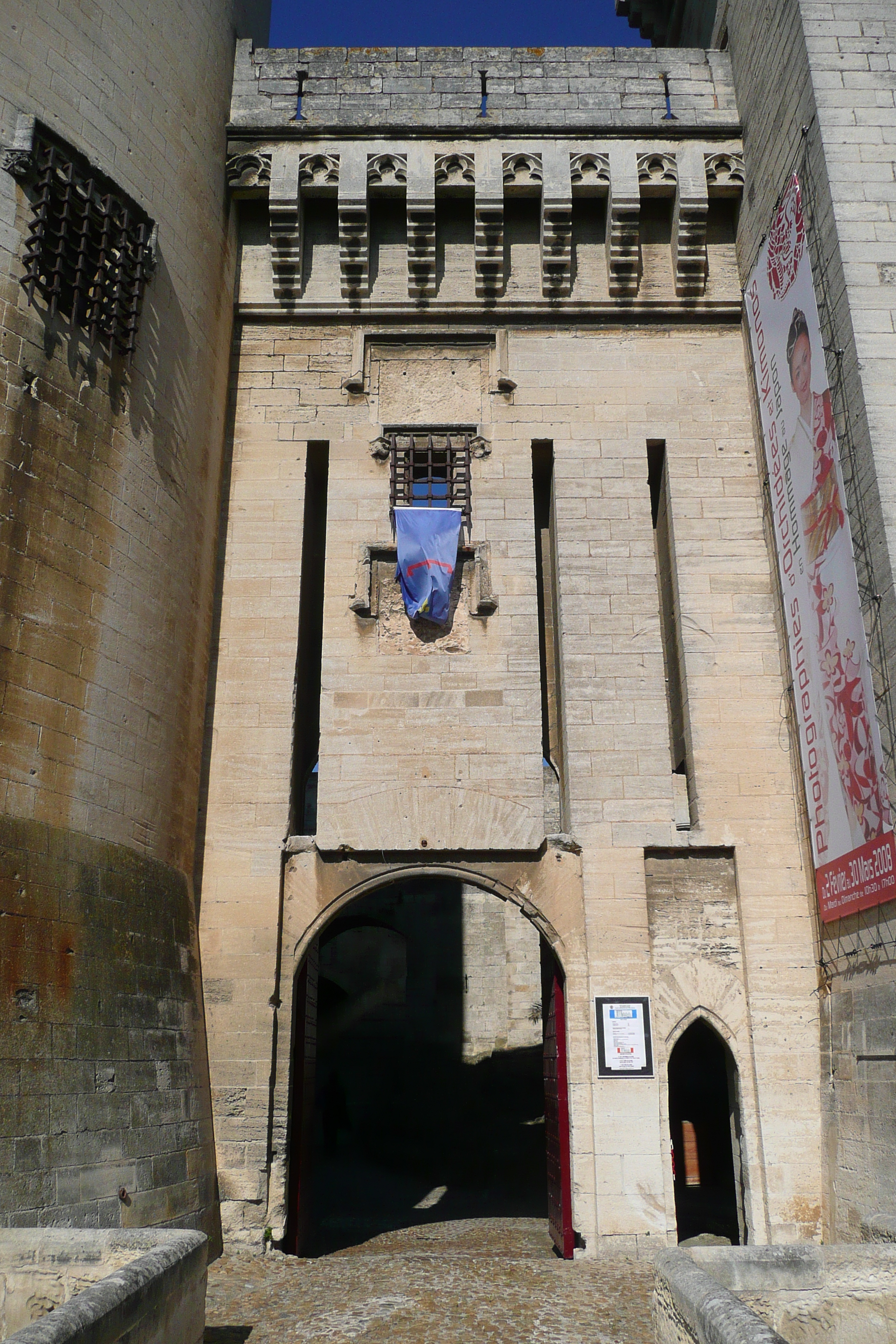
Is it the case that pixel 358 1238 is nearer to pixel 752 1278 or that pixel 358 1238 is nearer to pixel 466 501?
pixel 752 1278

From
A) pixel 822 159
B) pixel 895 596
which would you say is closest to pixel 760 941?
pixel 895 596

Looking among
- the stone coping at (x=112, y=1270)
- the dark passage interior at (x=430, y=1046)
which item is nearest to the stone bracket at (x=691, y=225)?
the dark passage interior at (x=430, y=1046)

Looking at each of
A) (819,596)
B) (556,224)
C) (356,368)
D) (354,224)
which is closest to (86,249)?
(356,368)

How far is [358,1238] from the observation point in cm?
929

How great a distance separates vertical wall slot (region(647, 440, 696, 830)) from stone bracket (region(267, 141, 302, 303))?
420 centimetres

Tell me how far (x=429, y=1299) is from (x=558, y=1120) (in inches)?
87.3

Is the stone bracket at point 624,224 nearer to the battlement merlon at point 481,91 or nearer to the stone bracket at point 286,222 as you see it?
the battlement merlon at point 481,91

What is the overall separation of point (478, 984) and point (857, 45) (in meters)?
13.7

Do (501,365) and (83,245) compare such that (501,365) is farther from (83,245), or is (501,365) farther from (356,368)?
(83,245)

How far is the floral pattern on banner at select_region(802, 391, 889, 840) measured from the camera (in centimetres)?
720

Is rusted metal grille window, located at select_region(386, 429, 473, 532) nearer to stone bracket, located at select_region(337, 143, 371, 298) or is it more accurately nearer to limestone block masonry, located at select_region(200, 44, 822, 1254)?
limestone block masonry, located at select_region(200, 44, 822, 1254)

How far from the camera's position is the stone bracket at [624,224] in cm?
1055

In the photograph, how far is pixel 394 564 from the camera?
9.78m

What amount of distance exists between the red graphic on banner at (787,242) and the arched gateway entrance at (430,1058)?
831 cm
